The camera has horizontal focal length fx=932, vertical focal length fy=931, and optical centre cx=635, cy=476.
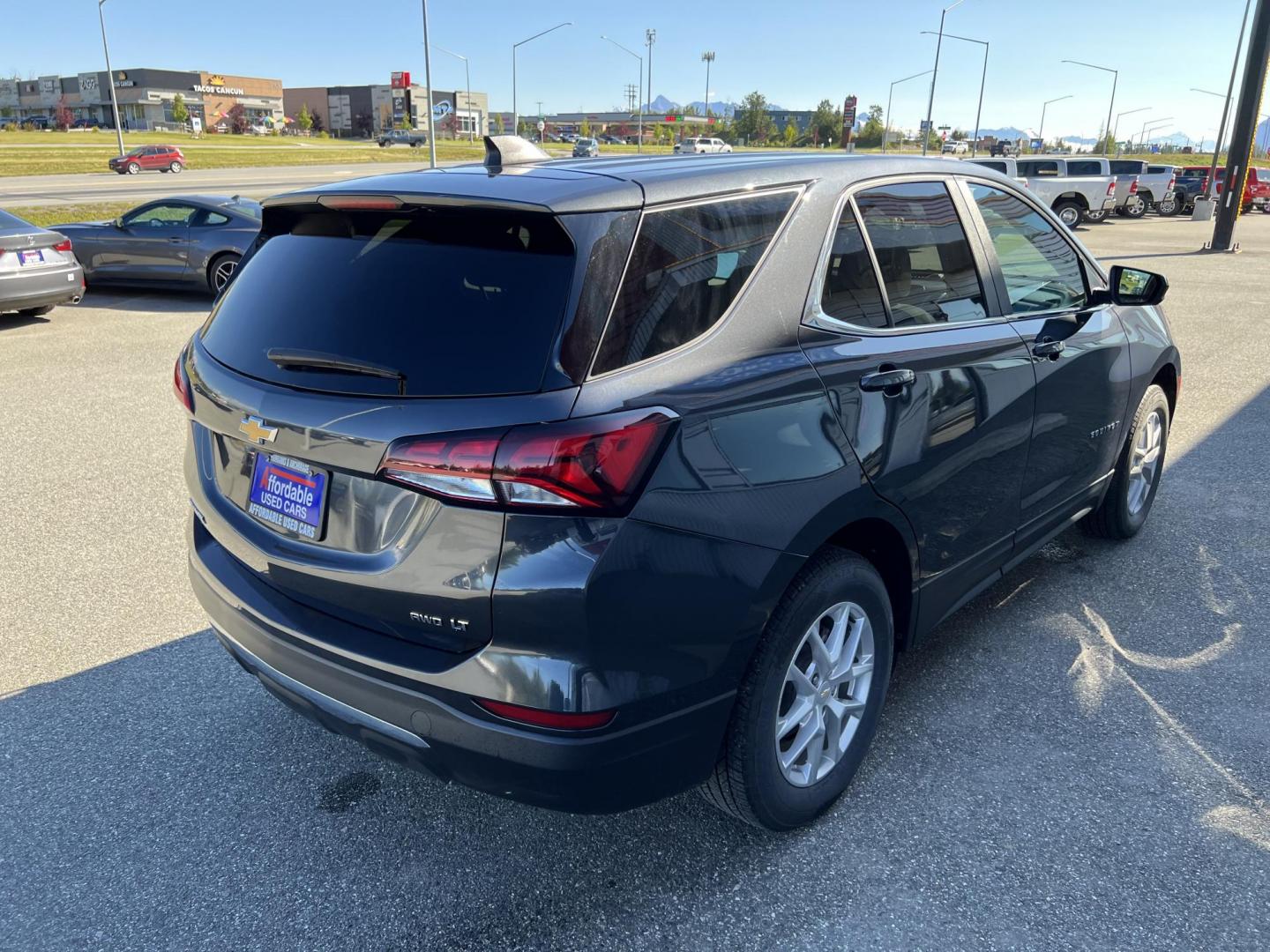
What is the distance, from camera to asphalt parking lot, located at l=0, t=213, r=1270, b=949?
237cm

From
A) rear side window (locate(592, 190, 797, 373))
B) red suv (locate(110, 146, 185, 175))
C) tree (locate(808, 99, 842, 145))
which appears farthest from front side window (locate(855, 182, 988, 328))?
tree (locate(808, 99, 842, 145))

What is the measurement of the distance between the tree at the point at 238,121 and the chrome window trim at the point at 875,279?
131 m

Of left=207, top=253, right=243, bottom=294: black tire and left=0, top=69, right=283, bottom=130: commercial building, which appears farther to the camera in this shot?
left=0, top=69, right=283, bottom=130: commercial building

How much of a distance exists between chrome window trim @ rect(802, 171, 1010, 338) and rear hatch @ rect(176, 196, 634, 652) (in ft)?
2.07

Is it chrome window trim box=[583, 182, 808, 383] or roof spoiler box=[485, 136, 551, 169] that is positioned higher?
Result: roof spoiler box=[485, 136, 551, 169]

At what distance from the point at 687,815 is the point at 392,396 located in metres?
1.56

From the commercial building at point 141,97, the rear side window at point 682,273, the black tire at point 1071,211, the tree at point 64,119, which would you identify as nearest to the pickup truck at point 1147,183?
the black tire at point 1071,211

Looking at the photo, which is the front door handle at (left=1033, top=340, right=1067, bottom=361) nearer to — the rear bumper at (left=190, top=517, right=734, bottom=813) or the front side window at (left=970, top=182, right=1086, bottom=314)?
the front side window at (left=970, top=182, right=1086, bottom=314)

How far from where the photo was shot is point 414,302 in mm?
2193

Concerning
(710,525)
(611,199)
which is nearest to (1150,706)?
(710,525)

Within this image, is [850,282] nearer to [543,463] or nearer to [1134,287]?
[543,463]

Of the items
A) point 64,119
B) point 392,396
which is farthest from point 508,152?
point 64,119

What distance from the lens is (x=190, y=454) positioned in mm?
2789

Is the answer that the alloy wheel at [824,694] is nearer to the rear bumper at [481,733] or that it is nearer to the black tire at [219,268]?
the rear bumper at [481,733]
